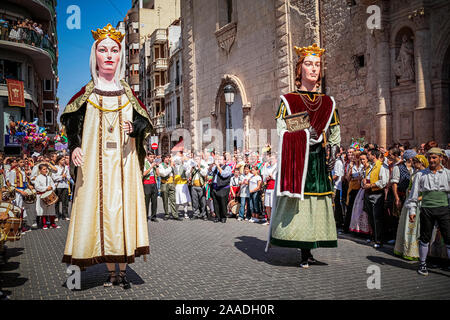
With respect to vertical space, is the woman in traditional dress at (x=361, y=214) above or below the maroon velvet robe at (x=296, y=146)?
below

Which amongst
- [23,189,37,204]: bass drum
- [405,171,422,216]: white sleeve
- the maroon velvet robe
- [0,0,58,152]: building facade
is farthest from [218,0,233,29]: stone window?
[405,171,422,216]: white sleeve

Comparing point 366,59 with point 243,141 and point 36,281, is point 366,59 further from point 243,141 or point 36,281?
point 36,281

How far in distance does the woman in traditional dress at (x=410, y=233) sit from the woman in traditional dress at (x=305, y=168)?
1.28 metres

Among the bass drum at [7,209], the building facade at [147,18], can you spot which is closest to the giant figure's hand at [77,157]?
the bass drum at [7,209]

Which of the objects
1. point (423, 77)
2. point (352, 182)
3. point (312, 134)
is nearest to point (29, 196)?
point (312, 134)

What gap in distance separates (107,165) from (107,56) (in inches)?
55.2

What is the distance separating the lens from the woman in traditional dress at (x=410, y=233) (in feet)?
20.7

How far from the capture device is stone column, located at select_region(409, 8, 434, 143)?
11.4m

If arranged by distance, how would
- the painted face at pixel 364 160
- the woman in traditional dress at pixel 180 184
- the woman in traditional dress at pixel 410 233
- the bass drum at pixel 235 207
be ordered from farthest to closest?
the woman in traditional dress at pixel 180 184 < the bass drum at pixel 235 207 < the painted face at pixel 364 160 < the woman in traditional dress at pixel 410 233

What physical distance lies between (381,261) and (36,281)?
17.0 feet

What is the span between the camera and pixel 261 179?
469 inches

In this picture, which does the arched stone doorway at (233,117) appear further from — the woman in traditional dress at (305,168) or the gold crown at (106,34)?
the gold crown at (106,34)

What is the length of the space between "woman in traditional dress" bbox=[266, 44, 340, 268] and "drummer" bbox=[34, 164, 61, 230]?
7.22 meters

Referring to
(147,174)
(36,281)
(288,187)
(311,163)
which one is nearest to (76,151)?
(36,281)
